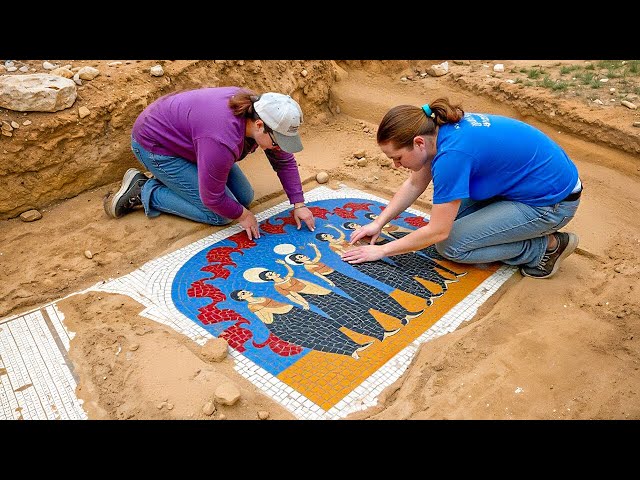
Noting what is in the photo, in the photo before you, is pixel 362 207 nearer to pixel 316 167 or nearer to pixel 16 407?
pixel 316 167

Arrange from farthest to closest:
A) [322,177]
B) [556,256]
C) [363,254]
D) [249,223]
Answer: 1. [322,177]
2. [249,223]
3. [363,254]
4. [556,256]

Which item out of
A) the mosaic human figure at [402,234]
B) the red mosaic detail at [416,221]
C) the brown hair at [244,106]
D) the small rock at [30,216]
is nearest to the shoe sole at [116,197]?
the small rock at [30,216]

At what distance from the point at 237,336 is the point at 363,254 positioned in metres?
0.98

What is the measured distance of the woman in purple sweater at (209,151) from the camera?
2918mm

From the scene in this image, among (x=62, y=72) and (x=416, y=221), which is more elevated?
(x=62, y=72)

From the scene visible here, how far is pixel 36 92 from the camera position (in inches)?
139

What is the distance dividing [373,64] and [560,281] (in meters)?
3.78

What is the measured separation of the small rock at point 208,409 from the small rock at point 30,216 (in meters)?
2.24

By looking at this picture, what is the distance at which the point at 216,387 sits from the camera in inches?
91.7

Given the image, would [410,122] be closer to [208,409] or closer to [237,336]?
[237,336]

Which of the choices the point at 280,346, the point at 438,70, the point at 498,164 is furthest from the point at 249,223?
the point at 438,70

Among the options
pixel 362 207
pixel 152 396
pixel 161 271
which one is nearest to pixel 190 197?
pixel 161 271

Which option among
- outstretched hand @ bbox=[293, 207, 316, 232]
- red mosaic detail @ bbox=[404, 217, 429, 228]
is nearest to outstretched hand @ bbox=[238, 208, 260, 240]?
outstretched hand @ bbox=[293, 207, 316, 232]

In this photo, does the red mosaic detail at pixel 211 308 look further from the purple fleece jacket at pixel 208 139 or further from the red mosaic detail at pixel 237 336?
the purple fleece jacket at pixel 208 139
